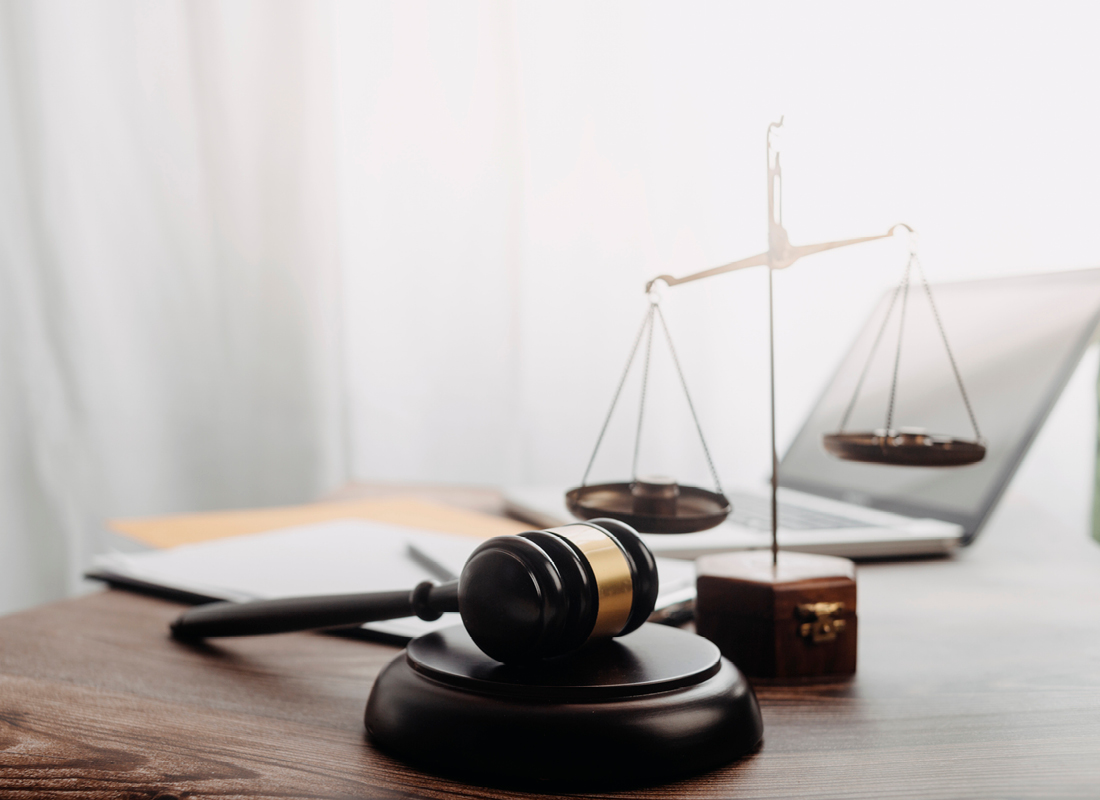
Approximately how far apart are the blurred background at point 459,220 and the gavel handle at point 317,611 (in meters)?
1.07

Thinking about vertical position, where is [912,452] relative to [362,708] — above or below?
above

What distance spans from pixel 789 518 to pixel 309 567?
485mm

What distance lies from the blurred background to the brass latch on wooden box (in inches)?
39.1

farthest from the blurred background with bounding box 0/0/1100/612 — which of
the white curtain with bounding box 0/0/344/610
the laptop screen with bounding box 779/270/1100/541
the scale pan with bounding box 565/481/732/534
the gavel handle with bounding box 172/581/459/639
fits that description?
the gavel handle with bounding box 172/581/459/639

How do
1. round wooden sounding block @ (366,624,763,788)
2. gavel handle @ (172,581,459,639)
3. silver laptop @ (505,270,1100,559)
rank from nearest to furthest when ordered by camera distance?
round wooden sounding block @ (366,624,763,788)
gavel handle @ (172,581,459,639)
silver laptop @ (505,270,1100,559)

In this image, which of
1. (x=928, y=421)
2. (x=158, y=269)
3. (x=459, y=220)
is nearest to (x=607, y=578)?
(x=928, y=421)

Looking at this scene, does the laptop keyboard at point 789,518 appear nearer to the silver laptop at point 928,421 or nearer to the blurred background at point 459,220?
the silver laptop at point 928,421

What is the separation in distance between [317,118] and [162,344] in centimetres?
56

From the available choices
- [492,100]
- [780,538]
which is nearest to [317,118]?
[492,100]

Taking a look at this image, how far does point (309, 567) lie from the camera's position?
2.43ft

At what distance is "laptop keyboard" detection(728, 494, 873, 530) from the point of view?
87 cm

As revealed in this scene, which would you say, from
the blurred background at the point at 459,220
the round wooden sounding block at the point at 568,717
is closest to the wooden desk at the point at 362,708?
the round wooden sounding block at the point at 568,717

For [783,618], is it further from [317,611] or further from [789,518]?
[789,518]

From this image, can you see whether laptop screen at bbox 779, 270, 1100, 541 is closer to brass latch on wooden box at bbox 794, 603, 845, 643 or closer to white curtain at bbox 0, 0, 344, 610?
brass latch on wooden box at bbox 794, 603, 845, 643
